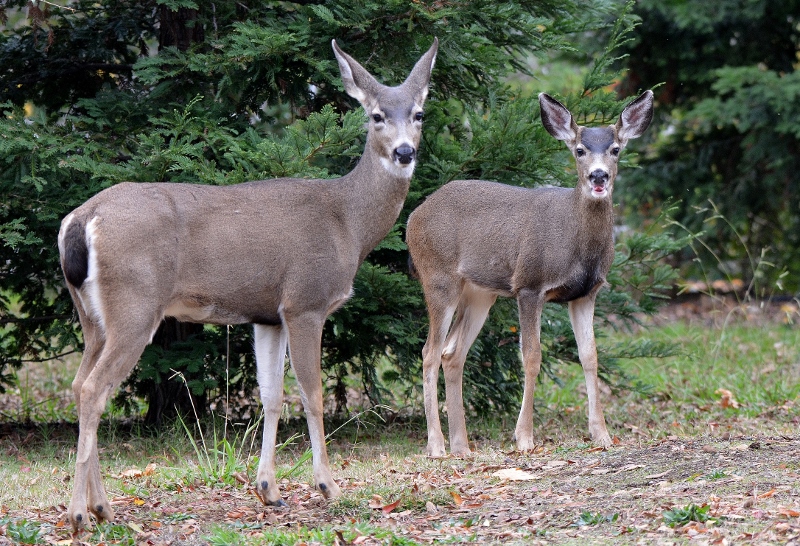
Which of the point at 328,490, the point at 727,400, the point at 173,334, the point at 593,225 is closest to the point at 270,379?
the point at 328,490

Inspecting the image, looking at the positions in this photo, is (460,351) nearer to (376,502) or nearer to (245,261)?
(376,502)

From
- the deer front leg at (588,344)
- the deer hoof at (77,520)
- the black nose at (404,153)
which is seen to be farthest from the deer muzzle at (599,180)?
the deer hoof at (77,520)

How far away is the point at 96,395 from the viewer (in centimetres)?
548

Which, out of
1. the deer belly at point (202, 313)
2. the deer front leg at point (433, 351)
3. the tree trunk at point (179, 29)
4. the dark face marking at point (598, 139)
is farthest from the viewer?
the tree trunk at point (179, 29)

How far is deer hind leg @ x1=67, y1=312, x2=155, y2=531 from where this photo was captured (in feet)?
17.9

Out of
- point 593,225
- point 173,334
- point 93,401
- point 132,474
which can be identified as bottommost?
point 132,474

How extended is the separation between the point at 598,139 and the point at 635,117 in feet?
1.41

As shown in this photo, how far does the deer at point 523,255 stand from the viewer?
7887mm

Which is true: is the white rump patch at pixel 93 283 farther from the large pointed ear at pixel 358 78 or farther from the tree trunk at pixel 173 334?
the tree trunk at pixel 173 334

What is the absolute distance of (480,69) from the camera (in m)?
9.34

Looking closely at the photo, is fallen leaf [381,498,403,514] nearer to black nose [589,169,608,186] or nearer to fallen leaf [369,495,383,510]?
fallen leaf [369,495,383,510]

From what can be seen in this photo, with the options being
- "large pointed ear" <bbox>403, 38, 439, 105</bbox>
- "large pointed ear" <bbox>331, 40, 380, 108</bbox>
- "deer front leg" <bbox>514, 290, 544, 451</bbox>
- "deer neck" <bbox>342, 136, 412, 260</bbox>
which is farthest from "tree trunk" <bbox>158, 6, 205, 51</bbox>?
"deer front leg" <bbox>514, 290, 544, 451</bbox>

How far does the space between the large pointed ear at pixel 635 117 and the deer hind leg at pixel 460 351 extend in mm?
1570

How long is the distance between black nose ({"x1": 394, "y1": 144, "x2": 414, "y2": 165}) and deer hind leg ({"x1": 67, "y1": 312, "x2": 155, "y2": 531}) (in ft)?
5.79
